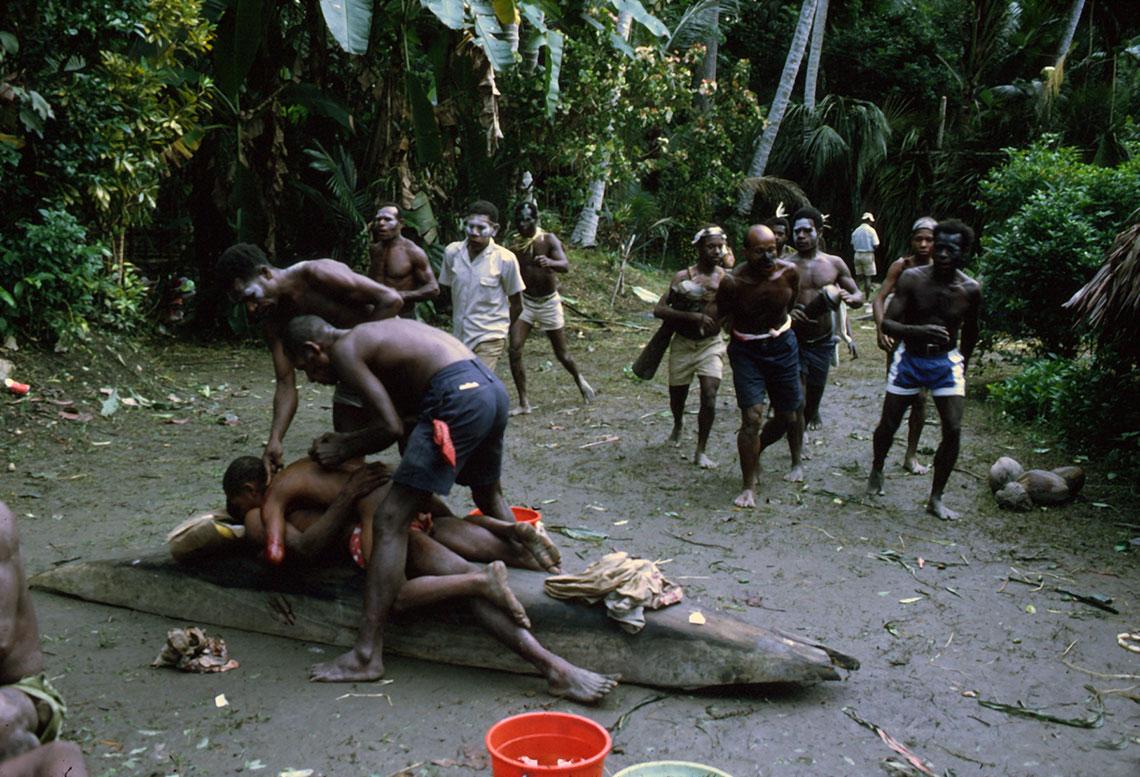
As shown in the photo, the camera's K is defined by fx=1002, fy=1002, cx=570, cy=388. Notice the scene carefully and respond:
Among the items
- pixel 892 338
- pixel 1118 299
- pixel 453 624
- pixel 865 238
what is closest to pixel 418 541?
pixel 453 624

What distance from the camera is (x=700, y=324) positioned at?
748 centimetres

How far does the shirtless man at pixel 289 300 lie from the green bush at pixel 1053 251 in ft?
20.8

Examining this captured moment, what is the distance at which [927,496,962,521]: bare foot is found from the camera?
6.32 meters

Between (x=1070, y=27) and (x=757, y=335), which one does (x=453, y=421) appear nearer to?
(x=757, y=335)

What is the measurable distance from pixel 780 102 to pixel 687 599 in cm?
1712

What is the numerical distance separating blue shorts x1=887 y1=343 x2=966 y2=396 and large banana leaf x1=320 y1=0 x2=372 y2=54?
4651 millimetres

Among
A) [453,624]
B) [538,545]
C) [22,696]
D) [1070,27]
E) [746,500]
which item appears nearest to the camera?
[22,696]

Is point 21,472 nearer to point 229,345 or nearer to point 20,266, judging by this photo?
point 20,266

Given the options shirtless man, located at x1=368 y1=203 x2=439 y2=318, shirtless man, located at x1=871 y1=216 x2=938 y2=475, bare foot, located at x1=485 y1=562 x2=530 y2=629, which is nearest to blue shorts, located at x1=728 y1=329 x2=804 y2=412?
shirtless man, located at x1=871 y1=216 x2=938 y2=475

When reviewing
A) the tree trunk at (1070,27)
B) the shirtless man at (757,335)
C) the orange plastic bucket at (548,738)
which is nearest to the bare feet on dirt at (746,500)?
the shirtless man at (757,335)

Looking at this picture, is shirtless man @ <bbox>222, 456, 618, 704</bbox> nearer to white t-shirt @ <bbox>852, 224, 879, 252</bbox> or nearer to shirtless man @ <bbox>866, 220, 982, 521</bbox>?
shirtless man @ <bbox>866, 220, 982, 521</bbox>

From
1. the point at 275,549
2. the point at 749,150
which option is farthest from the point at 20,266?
the point at 749,150

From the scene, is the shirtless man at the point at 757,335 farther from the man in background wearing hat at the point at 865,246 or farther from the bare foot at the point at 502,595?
the man in background wearing hat at the point at 865,246

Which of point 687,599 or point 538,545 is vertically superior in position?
point 538,545
